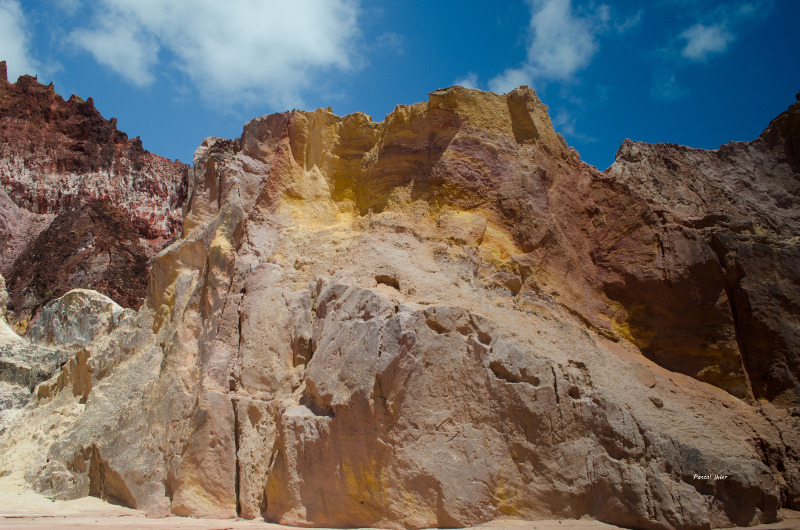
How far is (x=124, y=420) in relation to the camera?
8.95 m

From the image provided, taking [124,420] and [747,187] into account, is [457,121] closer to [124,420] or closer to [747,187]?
[747,187]

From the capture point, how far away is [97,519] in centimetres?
723

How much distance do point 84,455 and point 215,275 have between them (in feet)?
10.5

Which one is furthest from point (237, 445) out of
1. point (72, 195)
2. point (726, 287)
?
point (72, 195)

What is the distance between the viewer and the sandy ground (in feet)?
20.8

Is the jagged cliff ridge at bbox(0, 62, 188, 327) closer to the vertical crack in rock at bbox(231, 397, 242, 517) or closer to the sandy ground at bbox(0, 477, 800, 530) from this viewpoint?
the sandy ground at bbox(0, 477, 800, 530)

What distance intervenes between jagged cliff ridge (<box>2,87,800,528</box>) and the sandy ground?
207 millimetres

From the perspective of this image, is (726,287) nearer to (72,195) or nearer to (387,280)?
(387,280)

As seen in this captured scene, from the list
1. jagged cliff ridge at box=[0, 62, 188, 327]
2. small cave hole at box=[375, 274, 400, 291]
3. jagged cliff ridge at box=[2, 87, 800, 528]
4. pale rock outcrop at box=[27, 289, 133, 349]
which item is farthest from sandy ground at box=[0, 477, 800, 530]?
jagged cliff ridge at box=[0, 62, 188, 327]

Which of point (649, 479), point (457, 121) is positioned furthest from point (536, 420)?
point (457, 121)

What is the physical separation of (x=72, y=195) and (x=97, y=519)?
33.3 meters

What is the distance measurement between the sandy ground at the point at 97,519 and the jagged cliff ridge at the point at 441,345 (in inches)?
8.1

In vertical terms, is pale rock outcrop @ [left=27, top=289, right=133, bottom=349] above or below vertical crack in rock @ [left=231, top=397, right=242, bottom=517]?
above

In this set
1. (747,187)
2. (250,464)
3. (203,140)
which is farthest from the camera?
(203,140)
